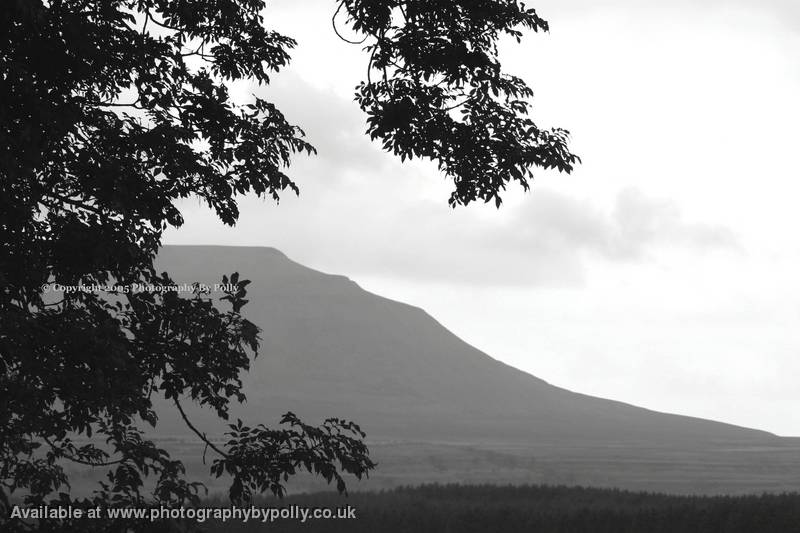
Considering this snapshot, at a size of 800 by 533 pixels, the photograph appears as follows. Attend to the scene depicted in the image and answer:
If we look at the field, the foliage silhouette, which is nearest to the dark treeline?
the foliage silhouette

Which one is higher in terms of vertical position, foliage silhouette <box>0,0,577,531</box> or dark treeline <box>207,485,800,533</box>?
foliage silhouette <box>0,0,577,531</box>

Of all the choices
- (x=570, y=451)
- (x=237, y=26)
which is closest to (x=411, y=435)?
(x=570, y=451)

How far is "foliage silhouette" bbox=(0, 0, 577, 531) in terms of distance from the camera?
10672 mm

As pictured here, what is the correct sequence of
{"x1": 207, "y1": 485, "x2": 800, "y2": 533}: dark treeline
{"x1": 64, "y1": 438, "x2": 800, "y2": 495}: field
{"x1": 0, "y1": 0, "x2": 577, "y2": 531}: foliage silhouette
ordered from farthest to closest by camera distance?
1. {"x1": 64, "y1": 438, "x2": 800, "y2": 495}: field
2. {"x1": 207, "y1": 485, "x2": 800, "y2": 533}: dark treeline
3. {"x1": 0, "y1": 0, "x2": 577, "y2": 531}: foliage silhouette

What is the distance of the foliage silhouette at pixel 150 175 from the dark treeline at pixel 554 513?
18268 mm

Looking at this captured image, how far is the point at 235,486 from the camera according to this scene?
38.2ft

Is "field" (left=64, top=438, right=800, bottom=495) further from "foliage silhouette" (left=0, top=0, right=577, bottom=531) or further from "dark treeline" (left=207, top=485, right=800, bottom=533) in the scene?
"foliage silhouette" (left=0, top=0, right=577, bottom=531)

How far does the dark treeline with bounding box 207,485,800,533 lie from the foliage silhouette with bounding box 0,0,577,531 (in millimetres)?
18268

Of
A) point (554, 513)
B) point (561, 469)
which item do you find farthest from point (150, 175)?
point (561, 469)

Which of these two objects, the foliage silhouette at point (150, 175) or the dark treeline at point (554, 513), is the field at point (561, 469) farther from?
the foliage silhouette at point (150, 175)

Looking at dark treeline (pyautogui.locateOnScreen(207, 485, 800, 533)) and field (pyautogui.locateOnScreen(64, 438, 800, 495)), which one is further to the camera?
field (pyautogui.locateOnScreen(64, 438, 800, 495))

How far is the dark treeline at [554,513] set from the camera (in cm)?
2977

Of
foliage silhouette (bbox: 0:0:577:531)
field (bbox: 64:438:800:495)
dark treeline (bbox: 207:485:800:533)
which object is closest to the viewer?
foliage silhouette (bbox: 0:0:577:531)

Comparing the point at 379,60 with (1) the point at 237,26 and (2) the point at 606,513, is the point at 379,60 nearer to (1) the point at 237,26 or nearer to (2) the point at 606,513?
(1) the point at 237,26
